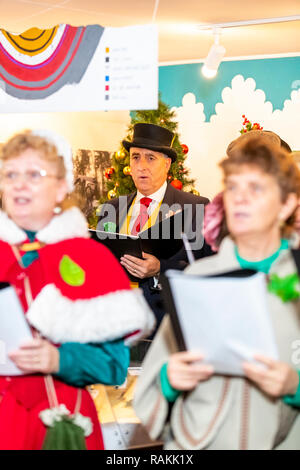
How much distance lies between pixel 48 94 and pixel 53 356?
2.63ft

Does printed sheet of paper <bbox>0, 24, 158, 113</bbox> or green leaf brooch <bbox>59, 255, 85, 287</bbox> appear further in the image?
printed sheet of paper <bbox>0, 24, 158, 113</bbox>

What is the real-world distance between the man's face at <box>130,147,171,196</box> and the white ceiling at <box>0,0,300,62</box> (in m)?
0.95

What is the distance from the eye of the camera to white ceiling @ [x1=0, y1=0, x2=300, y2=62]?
12.6 feet

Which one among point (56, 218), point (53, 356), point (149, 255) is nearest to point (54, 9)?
point (149, 255)

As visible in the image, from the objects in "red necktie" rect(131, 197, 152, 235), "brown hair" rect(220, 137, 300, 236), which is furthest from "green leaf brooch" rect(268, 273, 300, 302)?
"red necktie" rect(131, 197, 152, 235)

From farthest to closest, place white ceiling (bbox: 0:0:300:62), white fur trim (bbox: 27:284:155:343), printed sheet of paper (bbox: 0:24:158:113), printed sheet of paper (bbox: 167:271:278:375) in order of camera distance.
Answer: white ceiling (bbox: 0:0:300:62)
printed sheet of paper (bbox: 0:24:158:113)
white fur trim (bbox: 27:284:155:343)
printed sheet of paper (bbox: 167:271:278:375)

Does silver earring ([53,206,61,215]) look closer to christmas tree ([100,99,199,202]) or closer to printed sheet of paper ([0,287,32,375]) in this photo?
printed sheet of paper ([0,287,32,375])

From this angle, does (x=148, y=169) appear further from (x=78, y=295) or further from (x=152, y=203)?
(x=78, y=295)

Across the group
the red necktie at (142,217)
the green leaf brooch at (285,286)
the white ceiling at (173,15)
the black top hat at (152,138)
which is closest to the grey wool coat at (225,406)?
the green leaf brooch at (285,286)

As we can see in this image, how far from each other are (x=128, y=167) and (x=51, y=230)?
262 cm

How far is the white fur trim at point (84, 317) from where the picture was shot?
1.41 meters

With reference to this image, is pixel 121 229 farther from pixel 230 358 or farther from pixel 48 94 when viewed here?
pixel 230 358

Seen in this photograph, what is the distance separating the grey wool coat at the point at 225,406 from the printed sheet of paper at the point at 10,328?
30 cm

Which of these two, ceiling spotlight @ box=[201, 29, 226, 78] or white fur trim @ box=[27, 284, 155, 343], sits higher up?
ceiling spotlight @ box=[201, 29, 226, 78]
